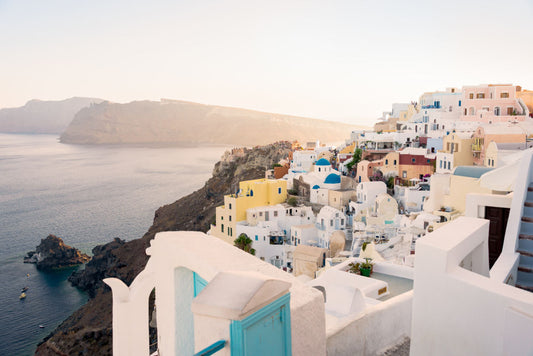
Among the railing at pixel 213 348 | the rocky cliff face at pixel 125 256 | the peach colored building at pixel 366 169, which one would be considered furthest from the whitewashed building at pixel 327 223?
the railing at pixel 213 348

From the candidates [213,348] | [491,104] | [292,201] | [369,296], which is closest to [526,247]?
[369,296]

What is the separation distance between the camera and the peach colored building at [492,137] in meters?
14.3

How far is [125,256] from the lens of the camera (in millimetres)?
25312

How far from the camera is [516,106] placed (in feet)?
67.4

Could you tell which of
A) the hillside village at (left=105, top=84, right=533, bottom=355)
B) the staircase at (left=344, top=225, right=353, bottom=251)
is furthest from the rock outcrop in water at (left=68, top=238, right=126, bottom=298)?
the hillside village at (left=105, top=84, right=533, bottom=355)

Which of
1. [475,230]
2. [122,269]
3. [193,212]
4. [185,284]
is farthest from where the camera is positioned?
[193,212]

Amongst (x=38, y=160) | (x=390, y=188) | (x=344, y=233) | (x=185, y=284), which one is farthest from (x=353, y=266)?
(x=38, y=160)

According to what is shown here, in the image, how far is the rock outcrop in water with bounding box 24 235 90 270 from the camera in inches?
973

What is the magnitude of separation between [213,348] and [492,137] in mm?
16024

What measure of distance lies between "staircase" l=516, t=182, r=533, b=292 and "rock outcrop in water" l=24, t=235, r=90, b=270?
88.0 ft

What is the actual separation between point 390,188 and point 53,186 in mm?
48560

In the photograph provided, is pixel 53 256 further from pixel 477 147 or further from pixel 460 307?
pixel 460 307

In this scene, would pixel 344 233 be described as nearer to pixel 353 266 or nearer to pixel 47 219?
pixel 353 266

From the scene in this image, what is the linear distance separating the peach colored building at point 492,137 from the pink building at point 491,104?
496 centimetres
